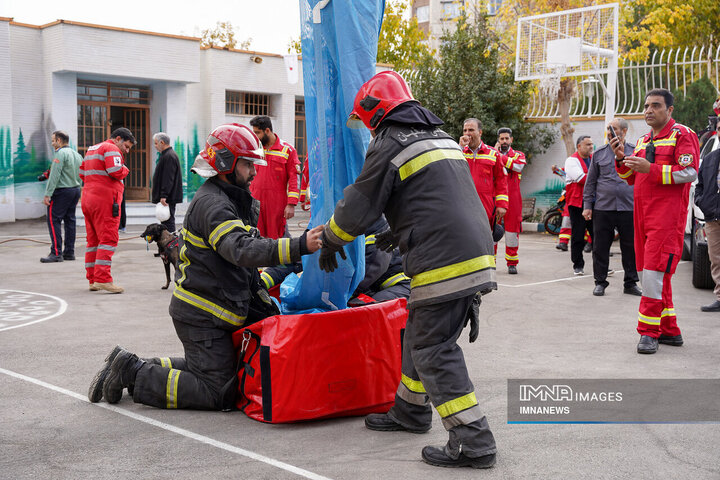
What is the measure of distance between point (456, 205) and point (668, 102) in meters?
3.52

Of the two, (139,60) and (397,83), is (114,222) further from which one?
(139,60)

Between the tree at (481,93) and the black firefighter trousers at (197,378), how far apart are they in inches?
678

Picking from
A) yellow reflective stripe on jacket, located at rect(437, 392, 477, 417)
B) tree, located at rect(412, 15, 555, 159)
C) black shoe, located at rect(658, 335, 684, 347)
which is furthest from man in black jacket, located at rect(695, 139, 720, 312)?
tree, located at rect(412, 15, 555, 159)

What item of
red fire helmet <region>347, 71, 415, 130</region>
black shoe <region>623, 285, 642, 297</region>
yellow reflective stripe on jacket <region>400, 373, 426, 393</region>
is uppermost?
red fire helmet <region>347, 71, 415, 130</region>

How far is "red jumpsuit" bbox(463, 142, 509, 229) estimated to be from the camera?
1051 centimetres

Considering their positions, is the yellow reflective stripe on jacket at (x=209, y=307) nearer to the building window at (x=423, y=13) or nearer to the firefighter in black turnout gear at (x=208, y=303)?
the firefighter in black turnout gear at (x=208, y=303)

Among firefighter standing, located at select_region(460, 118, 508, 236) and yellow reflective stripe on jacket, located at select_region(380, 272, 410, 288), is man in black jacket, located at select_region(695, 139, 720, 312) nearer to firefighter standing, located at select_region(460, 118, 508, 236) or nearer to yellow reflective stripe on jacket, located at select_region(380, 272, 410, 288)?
firefighter standing, located at select_region(460, 118, 508, 236)

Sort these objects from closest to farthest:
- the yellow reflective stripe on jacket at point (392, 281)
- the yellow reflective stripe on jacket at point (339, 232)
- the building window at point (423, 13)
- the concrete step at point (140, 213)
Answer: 1. the yellow reflective stripe on jacket at point (339, 232)
2. the yellow reflective stripe on jacket at point (392, 281)
3. the concrete step at point (140, 213)
4. the building window at point (423, 13)

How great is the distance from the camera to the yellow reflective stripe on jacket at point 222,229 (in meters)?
4.41

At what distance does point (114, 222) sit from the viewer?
9711 mm

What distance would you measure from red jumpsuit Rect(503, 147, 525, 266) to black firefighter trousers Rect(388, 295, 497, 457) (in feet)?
25.6

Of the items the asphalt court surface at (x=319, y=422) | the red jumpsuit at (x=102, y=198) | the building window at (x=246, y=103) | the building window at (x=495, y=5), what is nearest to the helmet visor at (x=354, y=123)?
the asphalt court surface at (x=319, y=422)

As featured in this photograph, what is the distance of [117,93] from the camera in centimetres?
2220

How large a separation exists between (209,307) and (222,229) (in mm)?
526
